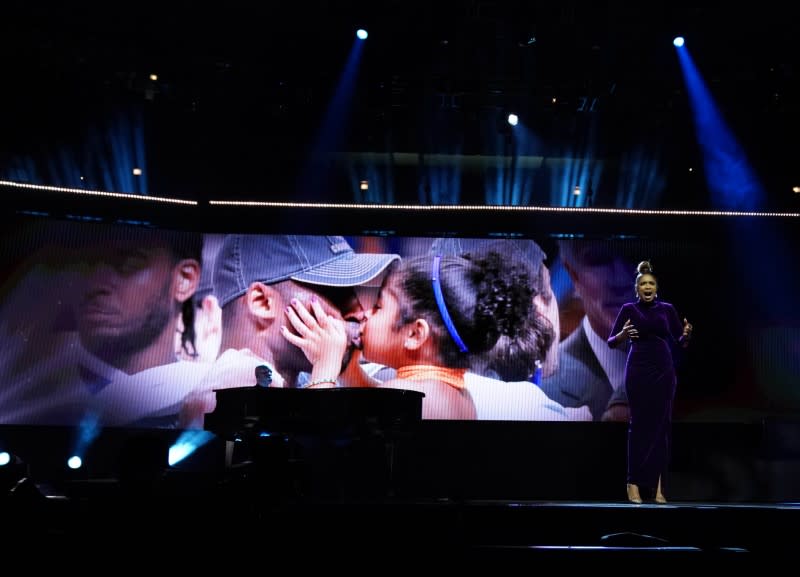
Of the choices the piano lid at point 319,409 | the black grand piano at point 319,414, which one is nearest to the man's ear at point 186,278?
the black grand piano at point 319,414

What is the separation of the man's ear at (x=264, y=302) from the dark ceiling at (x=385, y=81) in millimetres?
1189

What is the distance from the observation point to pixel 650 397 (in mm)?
4973

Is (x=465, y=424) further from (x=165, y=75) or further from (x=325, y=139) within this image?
(x=165, y=75)

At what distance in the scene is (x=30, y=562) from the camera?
1606 mm

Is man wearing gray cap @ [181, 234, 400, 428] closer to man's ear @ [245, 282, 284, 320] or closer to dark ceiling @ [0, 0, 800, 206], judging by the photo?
man's ear @ [245, 282, 284, 320]

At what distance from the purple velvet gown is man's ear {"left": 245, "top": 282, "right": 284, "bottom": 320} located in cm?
425

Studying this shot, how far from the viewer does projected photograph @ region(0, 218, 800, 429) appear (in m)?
7.56

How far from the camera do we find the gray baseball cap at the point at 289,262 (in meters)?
7.87

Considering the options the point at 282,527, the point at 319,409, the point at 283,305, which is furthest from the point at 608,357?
the point at 282,527

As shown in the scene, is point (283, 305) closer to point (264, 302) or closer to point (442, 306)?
point (264, 302)

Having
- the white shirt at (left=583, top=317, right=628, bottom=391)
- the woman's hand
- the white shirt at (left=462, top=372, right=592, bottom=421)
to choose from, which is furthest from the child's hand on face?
the woman's hand

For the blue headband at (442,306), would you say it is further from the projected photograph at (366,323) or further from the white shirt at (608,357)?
the white shirt at (608,357)

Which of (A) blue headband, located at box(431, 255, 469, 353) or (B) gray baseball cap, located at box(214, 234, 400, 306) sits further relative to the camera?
(B) gray baseball cap, located at box(214, 234, 400, 306)

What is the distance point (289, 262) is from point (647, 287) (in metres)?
4.35
